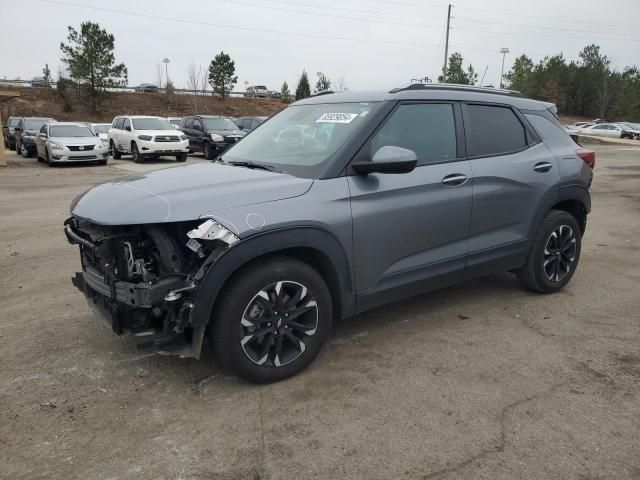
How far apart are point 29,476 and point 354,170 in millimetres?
2464

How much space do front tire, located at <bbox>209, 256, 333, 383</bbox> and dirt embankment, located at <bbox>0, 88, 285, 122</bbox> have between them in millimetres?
47965

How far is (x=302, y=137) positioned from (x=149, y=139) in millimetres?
16768

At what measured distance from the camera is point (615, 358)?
3.63 meters

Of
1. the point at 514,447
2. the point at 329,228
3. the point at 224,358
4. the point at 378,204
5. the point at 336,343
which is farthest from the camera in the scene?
the point at 336,343

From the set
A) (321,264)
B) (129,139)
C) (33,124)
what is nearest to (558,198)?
(321,264)

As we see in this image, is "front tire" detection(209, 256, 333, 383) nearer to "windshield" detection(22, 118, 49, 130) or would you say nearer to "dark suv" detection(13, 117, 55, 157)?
"dark suv" detection(13, 117, 55, 157)

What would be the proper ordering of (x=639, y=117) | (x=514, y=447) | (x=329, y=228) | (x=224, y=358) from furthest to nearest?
(x=639, y=117) → (x=329, y=228) → (x=224, y=358) → (x=514, y=447)

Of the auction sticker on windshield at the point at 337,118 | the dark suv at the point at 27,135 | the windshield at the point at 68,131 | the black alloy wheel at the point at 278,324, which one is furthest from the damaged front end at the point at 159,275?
the dark suv at the point at 27,135

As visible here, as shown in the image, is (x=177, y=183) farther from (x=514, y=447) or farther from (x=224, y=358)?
(x=514, y=447)

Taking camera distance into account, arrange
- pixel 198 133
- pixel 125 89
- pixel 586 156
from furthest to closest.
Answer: pixel 125 89
pixel 198 133
pixel 586 156

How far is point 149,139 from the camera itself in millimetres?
19250

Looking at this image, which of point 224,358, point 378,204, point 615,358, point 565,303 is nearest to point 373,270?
point 378,204

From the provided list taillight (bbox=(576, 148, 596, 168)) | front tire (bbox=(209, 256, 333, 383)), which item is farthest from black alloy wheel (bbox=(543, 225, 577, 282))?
front tire (bbox=(209, 256, 333, 383))

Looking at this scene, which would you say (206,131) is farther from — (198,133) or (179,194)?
(179,194)
